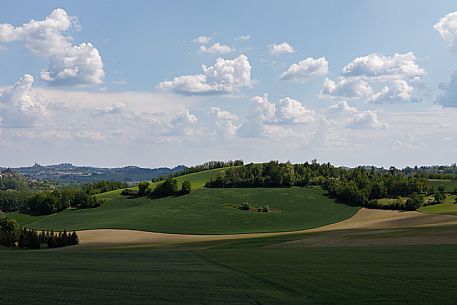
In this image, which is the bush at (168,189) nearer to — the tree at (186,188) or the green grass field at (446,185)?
the tree at (186,188)

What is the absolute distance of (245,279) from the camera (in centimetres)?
3209

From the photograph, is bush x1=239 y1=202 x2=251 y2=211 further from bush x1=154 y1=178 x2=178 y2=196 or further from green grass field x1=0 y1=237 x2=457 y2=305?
green grass field x1=0 y1=237 x2=457 y2=305

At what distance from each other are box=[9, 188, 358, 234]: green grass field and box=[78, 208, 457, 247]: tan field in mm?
5293

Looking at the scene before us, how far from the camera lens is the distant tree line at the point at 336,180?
119 m

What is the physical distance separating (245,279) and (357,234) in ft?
122

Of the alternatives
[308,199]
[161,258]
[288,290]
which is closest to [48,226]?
[308,199]

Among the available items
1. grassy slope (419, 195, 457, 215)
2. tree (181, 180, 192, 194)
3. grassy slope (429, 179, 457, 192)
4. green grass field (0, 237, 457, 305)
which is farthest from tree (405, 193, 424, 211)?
green grass field (0, 237, 457, 305)

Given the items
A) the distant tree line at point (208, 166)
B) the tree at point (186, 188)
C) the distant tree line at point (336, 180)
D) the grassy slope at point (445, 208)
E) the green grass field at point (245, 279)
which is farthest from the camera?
the distant tree line at point (208, 166)

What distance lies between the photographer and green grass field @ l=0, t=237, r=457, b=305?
25.4m

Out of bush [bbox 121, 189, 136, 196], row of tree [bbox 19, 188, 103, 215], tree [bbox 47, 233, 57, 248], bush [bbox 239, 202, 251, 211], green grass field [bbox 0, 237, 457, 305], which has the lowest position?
tree [bbox 47, 233, 57, 248]

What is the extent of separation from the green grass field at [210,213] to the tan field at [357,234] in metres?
5.29

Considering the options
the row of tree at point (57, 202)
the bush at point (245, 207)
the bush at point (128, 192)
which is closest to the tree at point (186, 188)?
the bush at point (128, 192)

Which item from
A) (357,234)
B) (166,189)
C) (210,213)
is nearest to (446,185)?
(210,213)

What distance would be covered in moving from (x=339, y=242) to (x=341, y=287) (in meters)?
30.0
